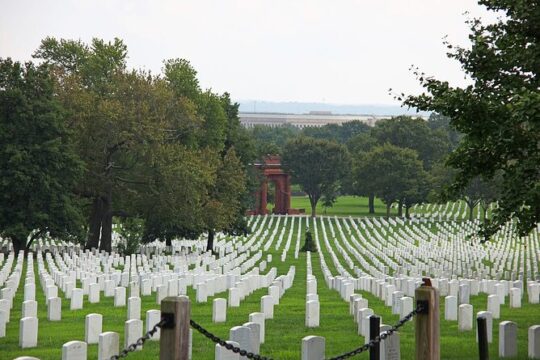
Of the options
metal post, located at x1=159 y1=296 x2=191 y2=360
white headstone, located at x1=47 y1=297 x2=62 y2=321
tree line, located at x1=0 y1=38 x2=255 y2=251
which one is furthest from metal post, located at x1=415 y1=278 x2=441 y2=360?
tree line, located at x1=0 y1=38 x2=255 y2=251

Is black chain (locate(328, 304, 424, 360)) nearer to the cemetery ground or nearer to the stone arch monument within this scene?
the cemetery ground

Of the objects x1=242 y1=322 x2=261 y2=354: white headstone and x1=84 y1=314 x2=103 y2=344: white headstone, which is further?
x1=84 y1=314 x2=103 y2=344: white headstone

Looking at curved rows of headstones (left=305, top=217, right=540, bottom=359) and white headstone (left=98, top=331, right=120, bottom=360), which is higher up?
curved rows of headstones (left=305, top=217, right=540, bottom=359)

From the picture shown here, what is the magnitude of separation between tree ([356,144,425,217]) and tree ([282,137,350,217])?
23.5 ft

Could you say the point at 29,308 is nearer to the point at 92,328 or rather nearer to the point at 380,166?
the point at 92,328

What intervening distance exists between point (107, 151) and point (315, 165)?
186 feet

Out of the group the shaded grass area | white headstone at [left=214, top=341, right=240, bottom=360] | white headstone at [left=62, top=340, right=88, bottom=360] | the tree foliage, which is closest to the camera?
white headstone at [left=62, top=340, right=88, bottom=360]

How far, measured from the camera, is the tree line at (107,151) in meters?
49.9

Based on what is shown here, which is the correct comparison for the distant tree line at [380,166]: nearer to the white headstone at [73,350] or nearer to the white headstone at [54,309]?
the white headstone at [54,309]

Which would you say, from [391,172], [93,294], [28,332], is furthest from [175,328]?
[391,172]

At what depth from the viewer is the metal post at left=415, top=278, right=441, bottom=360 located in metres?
13.4

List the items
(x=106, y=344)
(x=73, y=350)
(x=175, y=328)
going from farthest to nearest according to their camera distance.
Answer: (x=106, y=344) → (x=73, y=350) → (x=175, y=328)

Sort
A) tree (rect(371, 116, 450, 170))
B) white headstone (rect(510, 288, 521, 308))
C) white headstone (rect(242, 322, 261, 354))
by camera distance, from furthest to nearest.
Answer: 1. tree (rect(371, 116, 450, 170))
2. white headstone (rect(510, 288, 521, 308))
3. white headstone (rect(242, 322, 261, 354))

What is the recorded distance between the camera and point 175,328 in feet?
36.5
